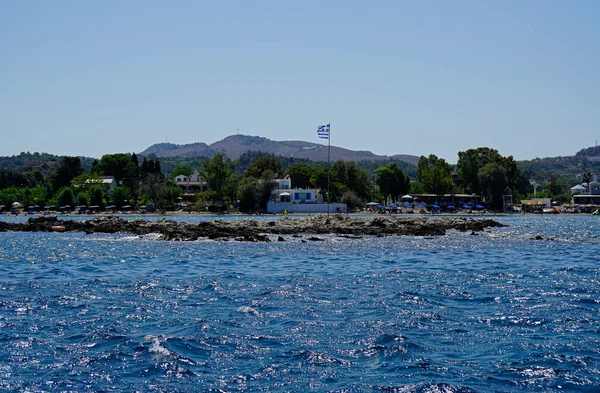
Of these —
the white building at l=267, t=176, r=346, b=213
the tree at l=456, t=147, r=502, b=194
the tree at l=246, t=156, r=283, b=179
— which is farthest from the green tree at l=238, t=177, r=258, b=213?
the tree at l=456, t=147, r=502, b=194

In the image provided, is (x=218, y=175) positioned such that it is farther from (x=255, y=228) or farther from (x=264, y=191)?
(x=255, y=228)

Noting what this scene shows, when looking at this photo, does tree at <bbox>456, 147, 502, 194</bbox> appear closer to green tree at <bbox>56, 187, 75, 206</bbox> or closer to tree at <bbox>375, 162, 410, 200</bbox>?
tree at <bbox>375, 162, 410, 200</bbox>

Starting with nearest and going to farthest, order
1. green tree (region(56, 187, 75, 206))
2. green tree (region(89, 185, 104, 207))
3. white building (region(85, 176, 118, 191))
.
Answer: green tree (region(56, 187, 75, 206)), green tree (region(89, 185, 104, 207)), white building (region(85, 176, 118, 191))

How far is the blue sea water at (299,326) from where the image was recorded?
1268 cm

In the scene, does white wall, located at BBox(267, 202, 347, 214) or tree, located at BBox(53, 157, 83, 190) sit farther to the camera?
tree, located at BBox(53, 157, 83, 190)

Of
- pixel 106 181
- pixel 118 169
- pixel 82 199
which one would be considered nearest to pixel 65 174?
pixel 106 181

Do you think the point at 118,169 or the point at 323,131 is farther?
the point at 118,169

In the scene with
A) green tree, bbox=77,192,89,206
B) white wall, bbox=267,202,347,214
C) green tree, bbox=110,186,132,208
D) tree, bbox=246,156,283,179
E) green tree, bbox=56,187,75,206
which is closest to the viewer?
white wall, bbox=267,202,347,214

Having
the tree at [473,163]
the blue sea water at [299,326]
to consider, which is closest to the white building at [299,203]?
the tree at [473,163]

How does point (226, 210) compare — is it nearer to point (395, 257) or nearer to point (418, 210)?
point (418, 210)

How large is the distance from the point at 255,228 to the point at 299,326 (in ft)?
132

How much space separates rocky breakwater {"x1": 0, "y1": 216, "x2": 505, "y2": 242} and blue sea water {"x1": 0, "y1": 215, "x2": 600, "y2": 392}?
17.2 metres

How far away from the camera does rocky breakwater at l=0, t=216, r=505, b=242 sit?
165ft

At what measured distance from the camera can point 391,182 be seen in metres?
124
